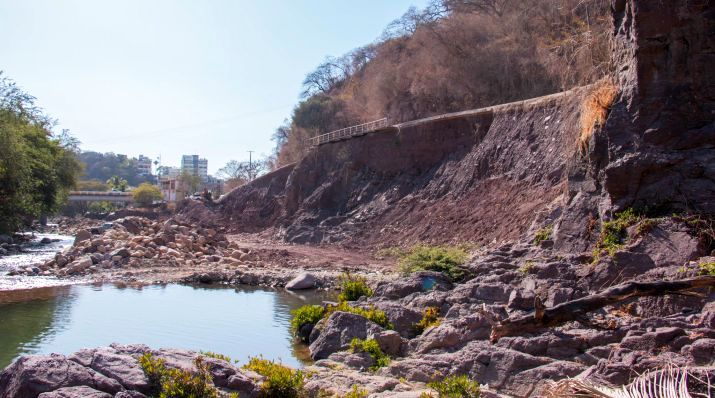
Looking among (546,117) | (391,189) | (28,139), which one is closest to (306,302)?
(546,117)

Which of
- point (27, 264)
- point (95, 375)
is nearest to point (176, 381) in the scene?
point (95, 375)

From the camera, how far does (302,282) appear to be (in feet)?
74.8

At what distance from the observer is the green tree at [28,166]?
30.7 meters

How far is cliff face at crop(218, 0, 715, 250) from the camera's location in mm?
12477

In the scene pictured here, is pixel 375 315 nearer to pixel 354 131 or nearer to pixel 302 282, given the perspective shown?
pixel 302 282

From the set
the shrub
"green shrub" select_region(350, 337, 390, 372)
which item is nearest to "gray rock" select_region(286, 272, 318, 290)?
"green shrub" select_region(350, 337, 390, 372)

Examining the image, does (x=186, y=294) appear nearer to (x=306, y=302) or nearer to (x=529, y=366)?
(x=306, y=302)

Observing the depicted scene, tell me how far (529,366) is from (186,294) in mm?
14891

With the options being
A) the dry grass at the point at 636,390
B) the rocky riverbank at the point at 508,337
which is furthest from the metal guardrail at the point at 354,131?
the dry grass at the point at 636,390

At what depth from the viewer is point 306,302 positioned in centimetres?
1975

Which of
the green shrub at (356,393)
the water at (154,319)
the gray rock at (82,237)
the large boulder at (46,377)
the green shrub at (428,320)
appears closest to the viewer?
the large boulder at (46,377)

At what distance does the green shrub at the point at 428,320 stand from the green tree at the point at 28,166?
25.1 metres

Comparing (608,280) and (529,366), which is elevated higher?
(608,280)

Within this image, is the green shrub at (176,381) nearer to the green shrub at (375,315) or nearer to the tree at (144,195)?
the green shrub at (375,315)
